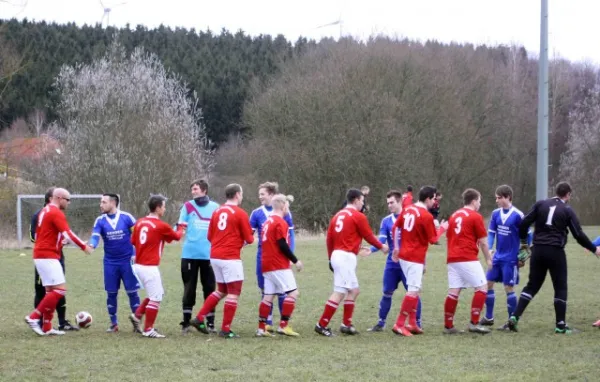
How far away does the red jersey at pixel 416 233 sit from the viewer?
35.8 feet

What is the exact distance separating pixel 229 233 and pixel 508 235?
4.22 metres

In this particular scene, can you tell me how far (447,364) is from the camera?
8.78 m

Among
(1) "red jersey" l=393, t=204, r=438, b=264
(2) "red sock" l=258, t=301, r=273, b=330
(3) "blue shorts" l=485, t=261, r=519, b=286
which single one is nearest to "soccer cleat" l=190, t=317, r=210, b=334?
(2) "red sock" l=258, t=301, r=273, b=330

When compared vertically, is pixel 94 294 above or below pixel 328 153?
below

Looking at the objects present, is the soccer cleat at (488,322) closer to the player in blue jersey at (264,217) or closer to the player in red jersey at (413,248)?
the player in red jersey at (413,248)

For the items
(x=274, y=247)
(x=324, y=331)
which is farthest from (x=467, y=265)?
(x=274, y=247)

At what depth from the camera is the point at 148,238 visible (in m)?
10.7

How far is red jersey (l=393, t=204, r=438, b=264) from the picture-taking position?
10.9 metres

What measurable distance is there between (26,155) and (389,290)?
30456 mm

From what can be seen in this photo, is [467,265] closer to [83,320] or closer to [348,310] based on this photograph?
[348,310]

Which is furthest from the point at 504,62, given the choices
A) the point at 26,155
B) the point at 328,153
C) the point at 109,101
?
the point at 26,155

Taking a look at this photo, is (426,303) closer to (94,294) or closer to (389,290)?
(389,290)

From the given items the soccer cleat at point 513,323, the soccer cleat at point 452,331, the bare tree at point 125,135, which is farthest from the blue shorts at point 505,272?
the bare tree at point 125,135

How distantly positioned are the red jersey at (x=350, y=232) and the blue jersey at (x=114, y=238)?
2.82 m
